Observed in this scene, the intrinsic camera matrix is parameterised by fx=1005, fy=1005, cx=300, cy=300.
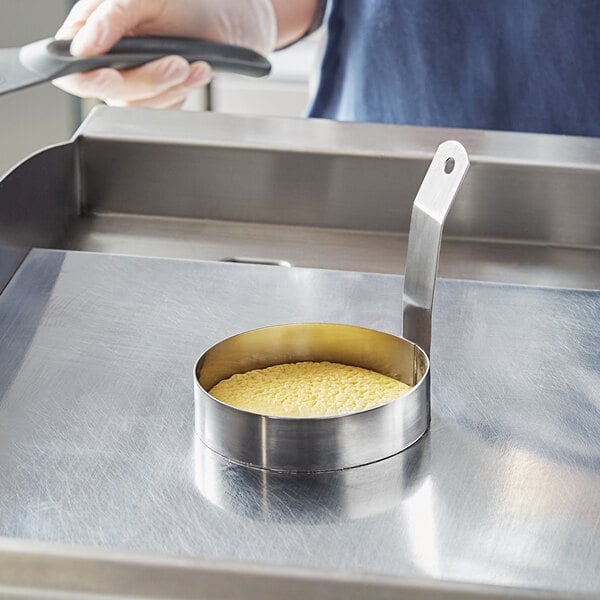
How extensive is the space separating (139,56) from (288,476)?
612mm

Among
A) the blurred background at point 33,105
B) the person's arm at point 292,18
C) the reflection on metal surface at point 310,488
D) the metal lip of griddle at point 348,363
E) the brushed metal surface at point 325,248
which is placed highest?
the person's arm at point 292,18

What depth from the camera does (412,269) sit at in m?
0.60

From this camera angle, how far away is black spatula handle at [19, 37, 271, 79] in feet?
2.97

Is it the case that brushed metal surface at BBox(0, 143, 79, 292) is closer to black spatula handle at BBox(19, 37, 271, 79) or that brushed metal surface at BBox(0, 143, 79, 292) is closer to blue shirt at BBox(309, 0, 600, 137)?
black spatula handle at BBox(19, 37, 271, 79)

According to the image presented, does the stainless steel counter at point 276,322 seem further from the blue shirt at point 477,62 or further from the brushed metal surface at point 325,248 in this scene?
the blue shirt at point 477,62

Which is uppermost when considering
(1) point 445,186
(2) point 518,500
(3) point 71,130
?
(1) point 445,186

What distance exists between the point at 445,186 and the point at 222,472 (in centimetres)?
20

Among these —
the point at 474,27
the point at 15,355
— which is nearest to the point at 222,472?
the point at 15,355

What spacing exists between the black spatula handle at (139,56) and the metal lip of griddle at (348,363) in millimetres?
428

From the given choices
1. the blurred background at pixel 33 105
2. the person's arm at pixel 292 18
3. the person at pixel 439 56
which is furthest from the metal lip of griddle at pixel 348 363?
the blurred background at pixel 33 105

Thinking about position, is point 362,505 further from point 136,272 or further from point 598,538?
point 136,272

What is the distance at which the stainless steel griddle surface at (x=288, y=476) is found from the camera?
1.50 ft

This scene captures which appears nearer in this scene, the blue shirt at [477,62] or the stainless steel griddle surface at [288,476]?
the stainless steel griddle surface at [288,476]

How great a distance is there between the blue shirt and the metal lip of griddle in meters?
0.60
